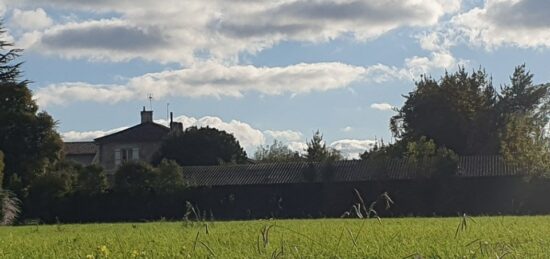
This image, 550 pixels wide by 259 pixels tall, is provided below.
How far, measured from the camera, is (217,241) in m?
14.4

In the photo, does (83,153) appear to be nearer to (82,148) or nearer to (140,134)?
(82,148)

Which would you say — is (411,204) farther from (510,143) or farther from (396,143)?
(396,143)

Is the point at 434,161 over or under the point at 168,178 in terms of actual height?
over

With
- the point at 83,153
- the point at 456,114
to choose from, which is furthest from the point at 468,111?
the point at 83,153

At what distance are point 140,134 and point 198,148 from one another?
10.1m

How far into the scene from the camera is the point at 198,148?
244ft

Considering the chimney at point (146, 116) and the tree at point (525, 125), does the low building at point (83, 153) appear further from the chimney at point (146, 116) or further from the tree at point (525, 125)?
the tree at point (525, 125)

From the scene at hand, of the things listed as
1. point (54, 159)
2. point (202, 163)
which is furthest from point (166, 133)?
point (54, 159)

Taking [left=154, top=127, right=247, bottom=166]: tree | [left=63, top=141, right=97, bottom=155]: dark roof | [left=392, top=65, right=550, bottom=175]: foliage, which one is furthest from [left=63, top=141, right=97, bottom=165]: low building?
[left=392, top=65, right=550, bottom=175]: foliage

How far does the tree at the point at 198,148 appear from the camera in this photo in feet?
242

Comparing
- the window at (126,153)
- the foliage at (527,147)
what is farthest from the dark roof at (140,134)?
the foliage at (527,147)

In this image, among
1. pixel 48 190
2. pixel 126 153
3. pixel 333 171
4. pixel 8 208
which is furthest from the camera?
pixel 126 153

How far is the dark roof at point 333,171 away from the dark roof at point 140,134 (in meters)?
27.1

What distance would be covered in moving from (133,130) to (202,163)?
36.8ft
